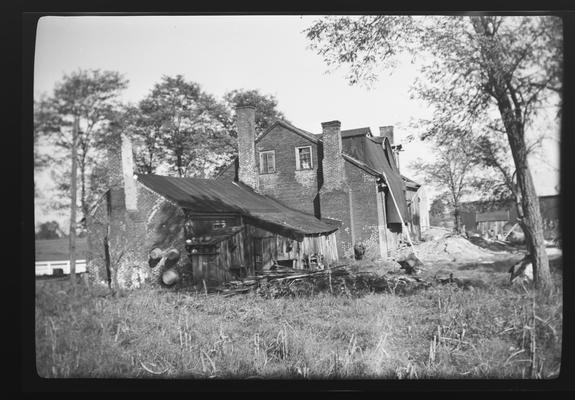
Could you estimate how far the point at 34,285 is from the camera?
Result: 329 centimetres

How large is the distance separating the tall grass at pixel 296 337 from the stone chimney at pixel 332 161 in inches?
57.6

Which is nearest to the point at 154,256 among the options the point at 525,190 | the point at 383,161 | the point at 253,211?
the point at 253,211

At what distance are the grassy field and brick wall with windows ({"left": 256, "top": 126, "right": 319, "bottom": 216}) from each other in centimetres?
127

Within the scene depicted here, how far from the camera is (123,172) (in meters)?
4.02

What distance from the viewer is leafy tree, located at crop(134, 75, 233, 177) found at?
3.82 m

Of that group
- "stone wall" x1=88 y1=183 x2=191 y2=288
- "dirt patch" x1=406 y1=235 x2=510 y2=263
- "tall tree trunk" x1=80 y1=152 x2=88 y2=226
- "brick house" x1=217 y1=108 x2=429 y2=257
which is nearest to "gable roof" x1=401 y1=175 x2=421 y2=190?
"brick house" x1=217 y1=108 x2=429 y2=257

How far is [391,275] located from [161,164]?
289 cm

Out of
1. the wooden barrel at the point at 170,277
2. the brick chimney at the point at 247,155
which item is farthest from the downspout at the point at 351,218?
the wooden barrel at the point at 170,277

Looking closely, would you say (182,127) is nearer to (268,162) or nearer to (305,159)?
(268,162)

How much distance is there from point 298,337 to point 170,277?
4.95 feet

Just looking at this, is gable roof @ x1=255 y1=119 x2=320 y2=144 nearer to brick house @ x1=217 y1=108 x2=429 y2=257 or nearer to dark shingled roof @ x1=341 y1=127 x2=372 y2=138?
brick house @ x1=217 y1=108 x2=429 y2=257

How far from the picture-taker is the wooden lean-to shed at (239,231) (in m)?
4.09

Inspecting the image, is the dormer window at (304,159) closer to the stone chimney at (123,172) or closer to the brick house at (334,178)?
the brick house at (334,178)
